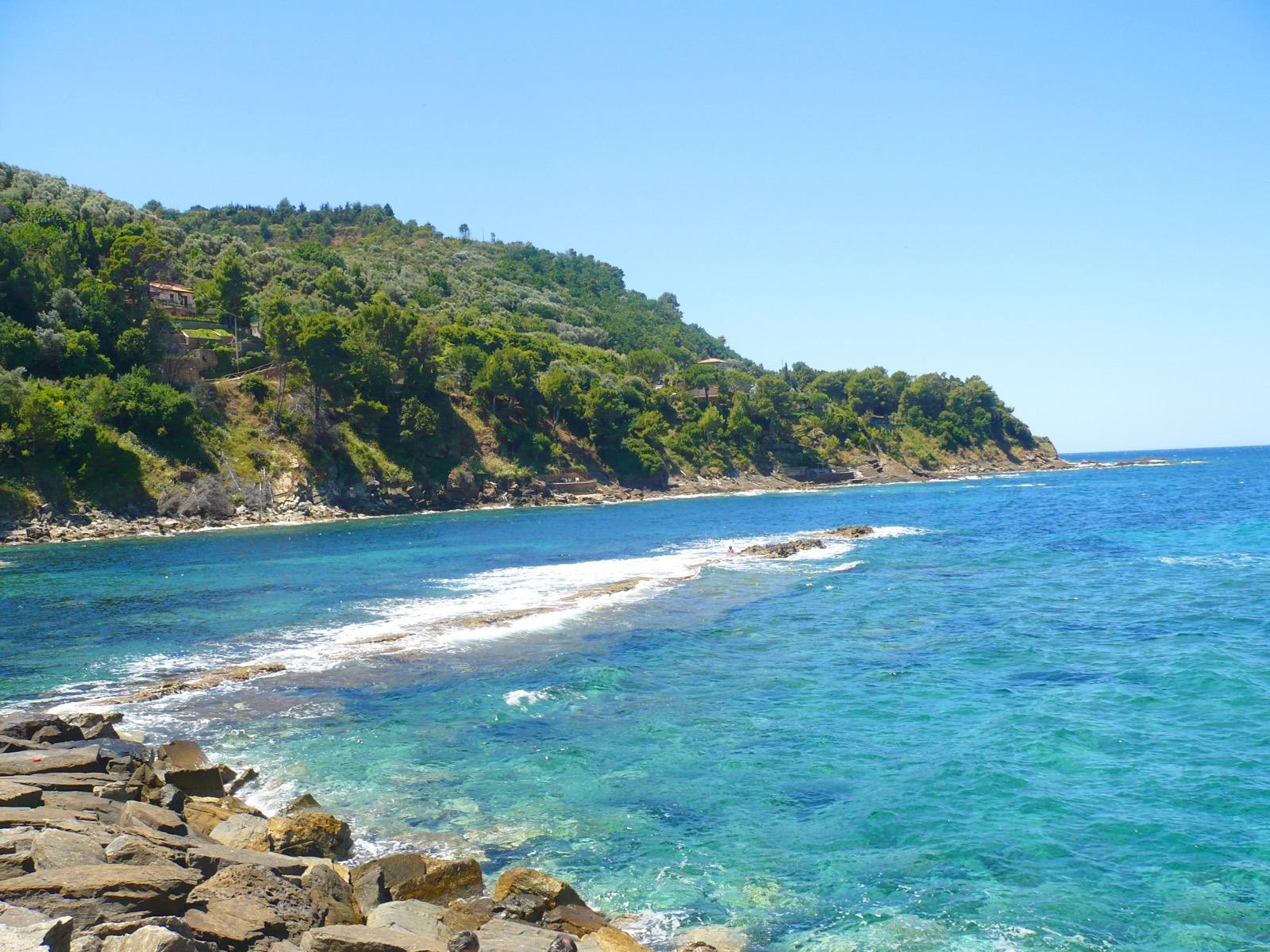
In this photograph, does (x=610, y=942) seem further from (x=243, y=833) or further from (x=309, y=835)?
(x=243, y=833)

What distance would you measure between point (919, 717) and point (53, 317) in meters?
66.9

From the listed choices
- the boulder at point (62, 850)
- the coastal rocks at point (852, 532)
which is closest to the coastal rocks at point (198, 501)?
the coastal rocks at point (852, 532)

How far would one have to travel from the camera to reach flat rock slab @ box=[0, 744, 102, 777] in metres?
12.1

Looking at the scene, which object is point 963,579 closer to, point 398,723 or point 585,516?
point 398,723

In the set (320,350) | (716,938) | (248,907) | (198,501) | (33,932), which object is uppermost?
(320,350)

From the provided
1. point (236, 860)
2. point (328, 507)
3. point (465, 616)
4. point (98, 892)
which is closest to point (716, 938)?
point (236, 860)

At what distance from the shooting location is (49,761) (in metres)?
12.6

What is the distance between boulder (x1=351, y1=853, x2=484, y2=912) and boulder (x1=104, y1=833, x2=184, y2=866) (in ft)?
6.61

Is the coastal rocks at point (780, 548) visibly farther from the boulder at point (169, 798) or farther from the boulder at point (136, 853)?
the boulder at point (136, 853)

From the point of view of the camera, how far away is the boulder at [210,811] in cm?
1127

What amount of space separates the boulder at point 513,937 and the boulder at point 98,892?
2.91 meters

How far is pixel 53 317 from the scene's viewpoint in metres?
60.5

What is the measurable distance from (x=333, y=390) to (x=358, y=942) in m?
74.8

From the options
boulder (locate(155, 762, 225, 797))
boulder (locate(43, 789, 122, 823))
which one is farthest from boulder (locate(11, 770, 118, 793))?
boulder (locate(155, 762, 225, 797))
